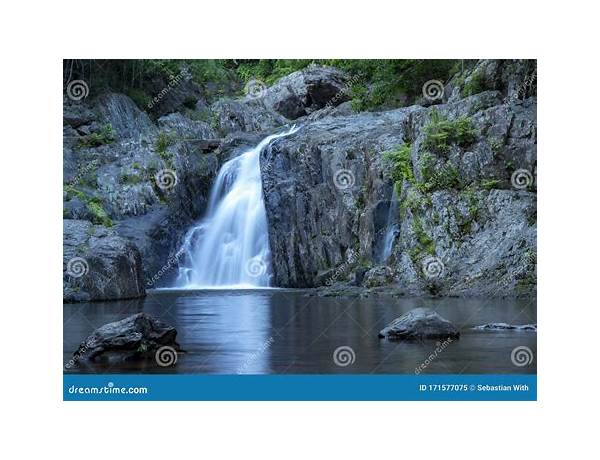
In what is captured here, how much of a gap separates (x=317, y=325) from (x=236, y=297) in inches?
189

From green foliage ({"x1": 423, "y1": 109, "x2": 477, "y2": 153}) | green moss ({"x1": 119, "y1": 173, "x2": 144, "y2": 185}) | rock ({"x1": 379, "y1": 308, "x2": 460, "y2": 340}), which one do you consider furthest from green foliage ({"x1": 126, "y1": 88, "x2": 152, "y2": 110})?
rock ({"x1": 379, "y1": 308, "x2": 460, "y2": 340})

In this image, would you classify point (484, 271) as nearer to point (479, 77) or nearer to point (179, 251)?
point (479, 77)

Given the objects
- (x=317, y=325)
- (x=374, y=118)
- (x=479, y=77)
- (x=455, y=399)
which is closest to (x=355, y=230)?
(x=374, y=118)

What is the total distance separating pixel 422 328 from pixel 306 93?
9446 mm

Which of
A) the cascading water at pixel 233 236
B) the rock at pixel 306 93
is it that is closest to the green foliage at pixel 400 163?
the rock at pixel 306 93

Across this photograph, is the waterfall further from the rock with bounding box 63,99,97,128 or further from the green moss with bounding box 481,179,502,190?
the rock with bounding box 63,99,97,128

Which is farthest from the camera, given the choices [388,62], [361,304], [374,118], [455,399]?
[374,118]

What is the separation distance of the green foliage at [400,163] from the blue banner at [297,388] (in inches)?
423

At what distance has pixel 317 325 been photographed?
39.4ft

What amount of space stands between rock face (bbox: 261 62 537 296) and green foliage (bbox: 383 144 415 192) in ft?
0.12

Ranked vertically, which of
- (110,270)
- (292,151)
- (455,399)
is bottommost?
(455,399)

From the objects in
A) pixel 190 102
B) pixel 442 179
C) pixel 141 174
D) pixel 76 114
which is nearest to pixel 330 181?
pixel 442 179

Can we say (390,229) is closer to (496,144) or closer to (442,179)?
(442,179)

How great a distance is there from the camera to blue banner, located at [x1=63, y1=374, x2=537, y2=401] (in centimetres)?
874
